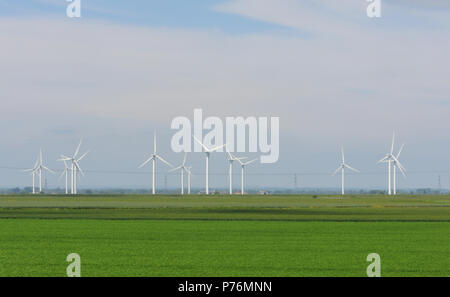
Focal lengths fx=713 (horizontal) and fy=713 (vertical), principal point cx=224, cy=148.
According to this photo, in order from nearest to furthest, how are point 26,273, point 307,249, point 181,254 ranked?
point 26,273, point 181,254, point 307,249

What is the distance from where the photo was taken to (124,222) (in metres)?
67.1
